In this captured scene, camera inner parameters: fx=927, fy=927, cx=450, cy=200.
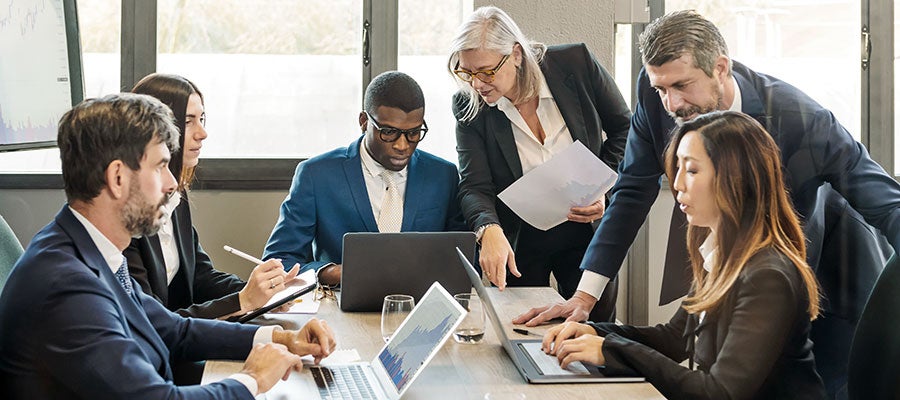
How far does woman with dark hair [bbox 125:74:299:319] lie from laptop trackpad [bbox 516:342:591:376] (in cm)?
61

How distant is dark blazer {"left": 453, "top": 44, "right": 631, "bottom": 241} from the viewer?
9.16ft

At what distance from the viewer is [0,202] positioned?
11.0 ft

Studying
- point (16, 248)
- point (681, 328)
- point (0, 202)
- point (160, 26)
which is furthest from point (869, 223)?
point (0, 202)

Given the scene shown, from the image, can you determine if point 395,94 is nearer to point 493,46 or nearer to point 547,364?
point 493,46

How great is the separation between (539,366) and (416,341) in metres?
0.27

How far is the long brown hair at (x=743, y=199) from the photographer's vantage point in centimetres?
172

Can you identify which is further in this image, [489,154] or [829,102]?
[829,102]

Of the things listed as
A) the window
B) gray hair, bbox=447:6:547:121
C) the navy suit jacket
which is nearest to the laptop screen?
the navy suit jacket

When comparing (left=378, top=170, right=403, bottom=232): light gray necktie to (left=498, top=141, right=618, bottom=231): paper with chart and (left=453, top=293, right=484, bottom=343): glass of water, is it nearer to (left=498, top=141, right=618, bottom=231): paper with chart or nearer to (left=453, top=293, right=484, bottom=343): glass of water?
(left=498, top=141, right=618, bottom=231): paper with chart

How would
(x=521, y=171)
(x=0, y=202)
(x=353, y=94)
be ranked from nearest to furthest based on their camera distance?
(x=521, y=171) → (x=0, y=202) → (x=353, y=94)

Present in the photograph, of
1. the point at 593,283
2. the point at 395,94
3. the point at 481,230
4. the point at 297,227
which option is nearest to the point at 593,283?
the point at 593,283

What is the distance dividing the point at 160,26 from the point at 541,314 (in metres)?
2.08

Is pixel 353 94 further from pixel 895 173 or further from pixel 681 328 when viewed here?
pixel 895 173

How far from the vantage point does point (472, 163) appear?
2.80 meters
